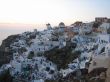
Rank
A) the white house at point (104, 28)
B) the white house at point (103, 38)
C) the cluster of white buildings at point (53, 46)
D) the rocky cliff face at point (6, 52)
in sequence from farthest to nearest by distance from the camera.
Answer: the white house at point (104, 28)
the rocky cliff face at point (6, 52)
the white house at point (103, 38)
the cluster of white buildings at point (53, 46)

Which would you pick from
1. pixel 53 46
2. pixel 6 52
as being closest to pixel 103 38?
pixel 53 46

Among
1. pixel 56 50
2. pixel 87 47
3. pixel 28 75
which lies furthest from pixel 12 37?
pixel 28 75

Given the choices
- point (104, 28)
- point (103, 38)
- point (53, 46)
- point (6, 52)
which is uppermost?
point (104, 28)

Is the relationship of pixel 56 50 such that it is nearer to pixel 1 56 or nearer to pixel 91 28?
pixel 1 56

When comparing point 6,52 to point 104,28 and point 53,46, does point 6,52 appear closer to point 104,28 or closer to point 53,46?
point 53,46

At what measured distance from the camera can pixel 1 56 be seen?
55062 mm

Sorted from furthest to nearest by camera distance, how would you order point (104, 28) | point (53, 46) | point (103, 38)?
point (104, 28)
point (53, 46)
point (103, 38)

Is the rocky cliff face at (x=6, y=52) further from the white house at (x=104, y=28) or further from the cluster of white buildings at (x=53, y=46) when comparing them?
the white house at (x=104, y=28)

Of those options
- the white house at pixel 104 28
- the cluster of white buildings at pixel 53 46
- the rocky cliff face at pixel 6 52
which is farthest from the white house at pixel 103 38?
the rocky cliff face at pixel 6 52

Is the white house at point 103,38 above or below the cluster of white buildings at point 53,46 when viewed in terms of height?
above

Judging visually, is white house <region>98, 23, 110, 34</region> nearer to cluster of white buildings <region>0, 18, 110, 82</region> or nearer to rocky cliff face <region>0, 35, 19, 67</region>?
cluster of white buildings <region>0, 18, 110, 82</region>

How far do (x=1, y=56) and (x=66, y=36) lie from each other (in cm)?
1353

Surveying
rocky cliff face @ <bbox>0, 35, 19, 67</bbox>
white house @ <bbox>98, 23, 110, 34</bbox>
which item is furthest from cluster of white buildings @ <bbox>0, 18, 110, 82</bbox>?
rocky cliff face @ <bbox>0, 35, 19, 67</bbox>

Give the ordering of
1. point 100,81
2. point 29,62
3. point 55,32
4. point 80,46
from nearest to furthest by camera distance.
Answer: point 100,81
point 29,62
point 80,46
point 55,32
